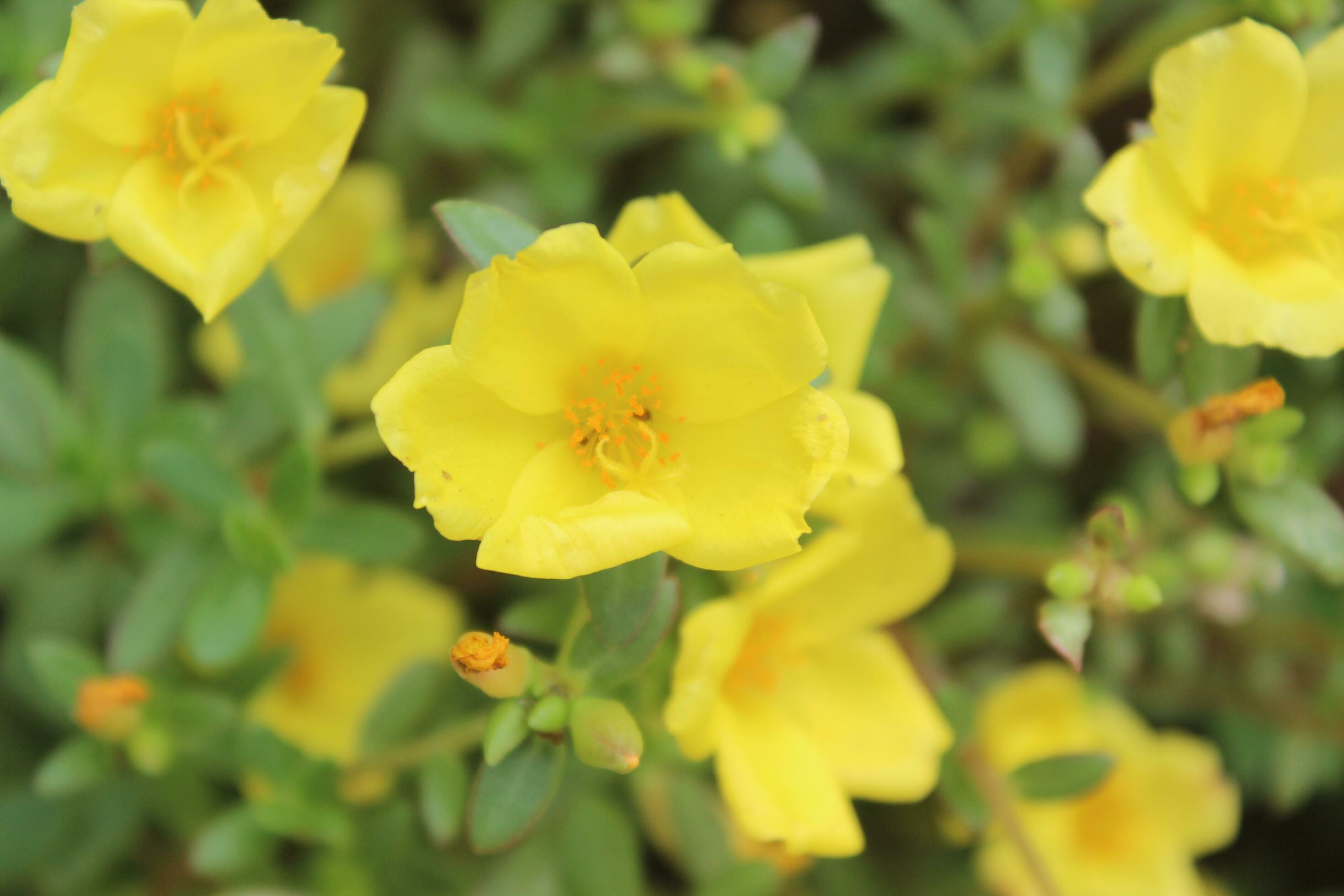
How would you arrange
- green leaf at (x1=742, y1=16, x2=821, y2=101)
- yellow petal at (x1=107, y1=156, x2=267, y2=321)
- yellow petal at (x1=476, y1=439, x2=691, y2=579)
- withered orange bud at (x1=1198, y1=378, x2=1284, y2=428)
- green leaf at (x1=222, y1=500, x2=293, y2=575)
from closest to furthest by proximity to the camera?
yellow petal at (x1=476, y1=439, x2=691, y2=579)
yellow petal at (x1=107, y1=156, x2=267, y2=321)
withered orange bud at (x1=1198, y1=378, x2=1284, y2=428)
green leaf at (x1=222, y1=500, x2=293, y2=575)
green leaf at (x1=742, y1=16, x2=821, y2=101)

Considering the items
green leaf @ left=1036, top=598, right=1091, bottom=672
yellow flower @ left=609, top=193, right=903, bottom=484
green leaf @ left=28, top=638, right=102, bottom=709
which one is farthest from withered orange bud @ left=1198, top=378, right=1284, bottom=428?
green leaf @ left=28, top=638, right=102, bottom=709

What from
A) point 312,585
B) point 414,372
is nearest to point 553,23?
point 312,585

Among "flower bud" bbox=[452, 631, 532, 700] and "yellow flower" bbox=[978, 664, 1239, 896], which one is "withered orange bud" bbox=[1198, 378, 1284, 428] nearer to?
"yellow flower" bbox=[978, 664, 1239, 896]

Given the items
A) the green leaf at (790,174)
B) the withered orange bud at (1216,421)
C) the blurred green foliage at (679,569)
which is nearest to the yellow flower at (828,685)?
the blurred green foliage at (679,569)

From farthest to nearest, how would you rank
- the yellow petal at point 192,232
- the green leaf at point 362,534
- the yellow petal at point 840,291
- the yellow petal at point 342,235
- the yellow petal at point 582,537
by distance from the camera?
the yellow petal at point 342,235
the green leaf at point 362,534
the yellow petal at point 840,291
the yellow petal at point 192,232
the yellow petal at point 582,537

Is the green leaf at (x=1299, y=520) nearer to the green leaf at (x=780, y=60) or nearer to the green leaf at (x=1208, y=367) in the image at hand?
the green leaf at (x=1208, y=367)

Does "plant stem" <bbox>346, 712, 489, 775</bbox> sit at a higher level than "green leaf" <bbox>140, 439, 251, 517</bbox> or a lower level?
→ lower

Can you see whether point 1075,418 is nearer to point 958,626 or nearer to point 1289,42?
point 958,626
